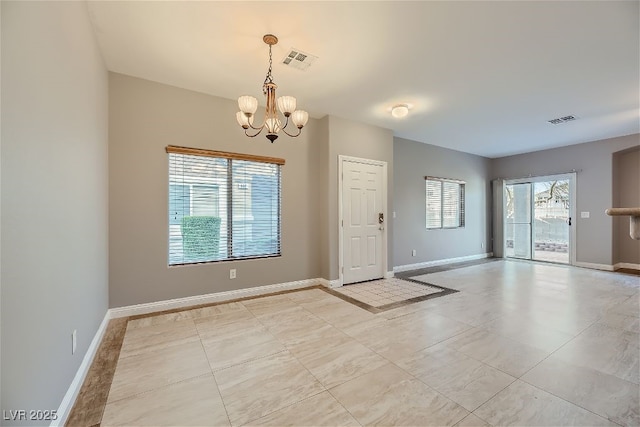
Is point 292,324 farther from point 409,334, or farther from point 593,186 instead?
point 593,186

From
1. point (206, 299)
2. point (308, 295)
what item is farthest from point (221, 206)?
point (308, 295)

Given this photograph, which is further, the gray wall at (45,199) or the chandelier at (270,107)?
the chandelier at (270,107)

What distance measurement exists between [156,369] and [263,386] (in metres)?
0.90

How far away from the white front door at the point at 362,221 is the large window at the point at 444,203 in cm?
187

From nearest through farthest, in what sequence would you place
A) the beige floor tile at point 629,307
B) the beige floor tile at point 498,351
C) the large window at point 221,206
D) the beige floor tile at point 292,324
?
Result: the beige floor tile at point 498,351 < the beige floor tile at point 292,324 < the beige floor tile at point 629,307 < the large window at point 221,206

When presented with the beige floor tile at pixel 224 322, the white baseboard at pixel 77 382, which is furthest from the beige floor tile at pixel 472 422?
the white baseboard at pixel 77 382

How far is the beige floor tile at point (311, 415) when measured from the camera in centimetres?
152

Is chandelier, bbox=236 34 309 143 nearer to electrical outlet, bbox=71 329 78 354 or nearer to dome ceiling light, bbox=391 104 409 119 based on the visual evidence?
dome ceiling light, bbox=391 104 409 119

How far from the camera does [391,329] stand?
2760 mm

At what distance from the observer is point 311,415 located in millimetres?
1583

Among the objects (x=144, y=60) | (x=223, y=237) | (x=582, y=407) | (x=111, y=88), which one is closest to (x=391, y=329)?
(x=582, y=407)

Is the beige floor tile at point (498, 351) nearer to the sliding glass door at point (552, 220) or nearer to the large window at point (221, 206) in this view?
the large window at point (221, 206)

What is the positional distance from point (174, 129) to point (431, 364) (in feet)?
12.4

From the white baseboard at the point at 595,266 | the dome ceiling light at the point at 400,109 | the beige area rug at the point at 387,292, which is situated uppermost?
the dome ceiling light at the point at 400,109
